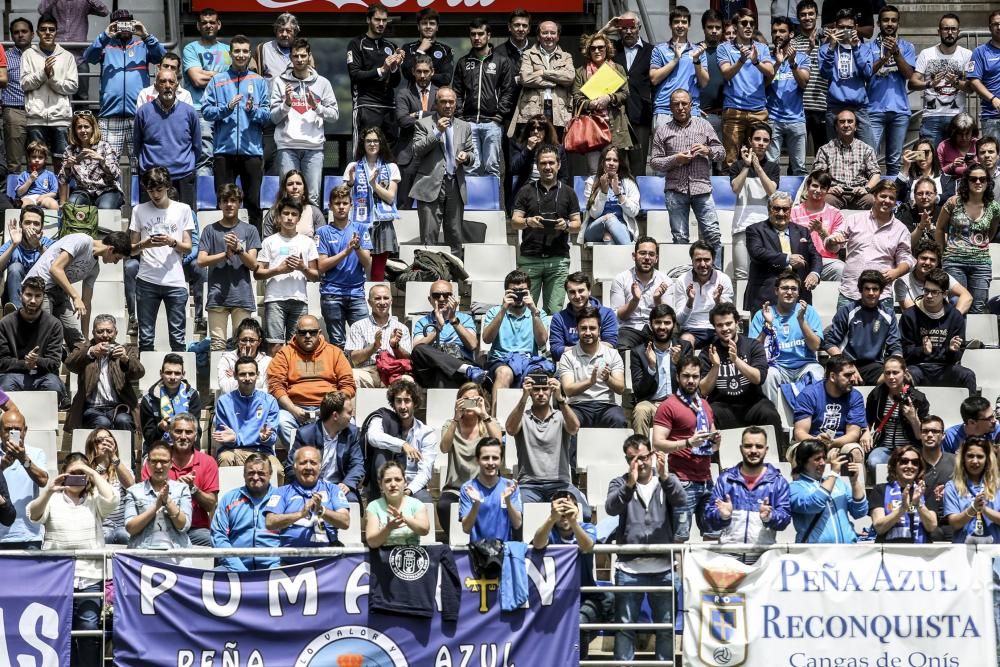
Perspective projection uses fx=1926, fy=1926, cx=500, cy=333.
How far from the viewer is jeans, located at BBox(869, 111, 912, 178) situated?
60.2 ft

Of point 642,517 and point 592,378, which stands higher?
point 592,378

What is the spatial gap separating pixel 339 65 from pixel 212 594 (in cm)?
1064

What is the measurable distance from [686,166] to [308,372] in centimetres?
437

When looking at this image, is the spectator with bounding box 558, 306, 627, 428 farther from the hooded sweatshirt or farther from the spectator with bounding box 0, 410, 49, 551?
the hooded sweatshirt

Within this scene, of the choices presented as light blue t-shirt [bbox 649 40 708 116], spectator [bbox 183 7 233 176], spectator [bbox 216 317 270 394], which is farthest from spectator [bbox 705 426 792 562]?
spectator [bbox 183 7 233 176]

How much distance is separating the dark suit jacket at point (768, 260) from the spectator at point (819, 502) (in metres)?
3.26

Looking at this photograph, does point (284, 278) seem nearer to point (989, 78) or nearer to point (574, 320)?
point (574, 320)

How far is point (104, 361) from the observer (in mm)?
14180

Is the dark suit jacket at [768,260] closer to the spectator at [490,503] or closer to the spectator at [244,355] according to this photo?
the spectator at [244,355]

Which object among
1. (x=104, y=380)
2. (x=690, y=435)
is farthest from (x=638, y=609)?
(x=104, y=380)

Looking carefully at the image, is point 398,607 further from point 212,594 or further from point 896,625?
point 896,625

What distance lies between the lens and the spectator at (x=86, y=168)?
1669 cm

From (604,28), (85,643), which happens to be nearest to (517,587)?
(85,643)

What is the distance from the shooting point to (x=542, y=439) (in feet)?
43.4
